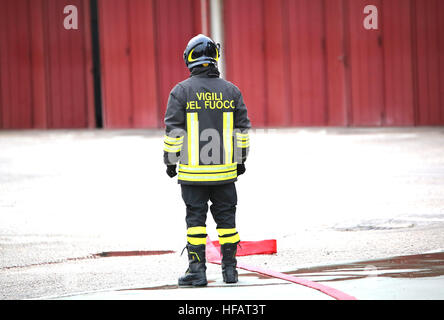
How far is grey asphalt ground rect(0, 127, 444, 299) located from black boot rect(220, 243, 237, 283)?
10cm

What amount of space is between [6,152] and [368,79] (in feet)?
25.4

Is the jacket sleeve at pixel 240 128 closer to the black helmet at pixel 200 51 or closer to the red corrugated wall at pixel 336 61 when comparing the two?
the black helmet at pixel 200 51

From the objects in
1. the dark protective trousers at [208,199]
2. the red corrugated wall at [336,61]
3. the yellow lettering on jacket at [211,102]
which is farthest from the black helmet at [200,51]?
the red corrugated wall at [336,61]

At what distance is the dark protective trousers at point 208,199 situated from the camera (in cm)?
607

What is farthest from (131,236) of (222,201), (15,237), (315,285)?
(315,285)

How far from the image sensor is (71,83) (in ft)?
68.0

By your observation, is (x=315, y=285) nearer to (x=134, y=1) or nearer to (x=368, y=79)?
(x=368, y=79)

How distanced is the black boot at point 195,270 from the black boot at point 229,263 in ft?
0.47

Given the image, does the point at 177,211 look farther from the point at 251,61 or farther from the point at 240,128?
the point at 251,61

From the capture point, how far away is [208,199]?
20.1ft

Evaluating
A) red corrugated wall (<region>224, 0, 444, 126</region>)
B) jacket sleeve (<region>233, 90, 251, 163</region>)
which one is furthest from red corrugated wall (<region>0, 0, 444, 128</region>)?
jacket sleeve (<region>233, 90, 251, 163</region>)

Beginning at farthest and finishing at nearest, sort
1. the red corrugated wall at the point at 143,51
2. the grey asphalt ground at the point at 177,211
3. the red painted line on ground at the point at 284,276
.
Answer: the red corrugated wall at the point at 143,51, the grey asphalt ground at the point at 177,211, the red painted line on ground at the point at 284,276

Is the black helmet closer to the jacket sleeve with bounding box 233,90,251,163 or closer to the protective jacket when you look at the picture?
the protective jacket

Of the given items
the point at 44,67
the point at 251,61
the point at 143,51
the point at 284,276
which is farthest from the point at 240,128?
the point at 44,67
